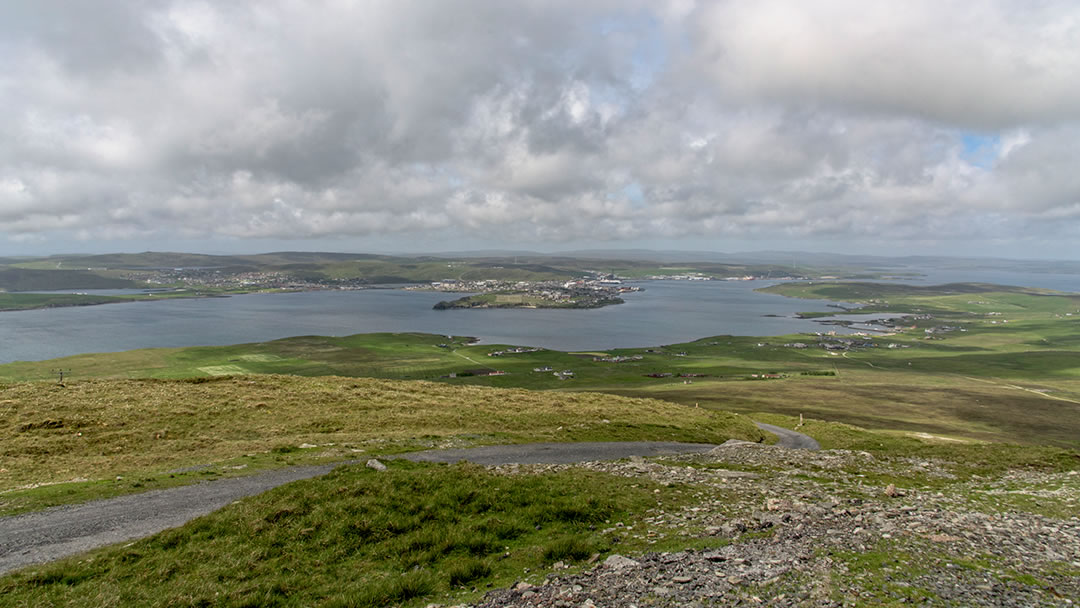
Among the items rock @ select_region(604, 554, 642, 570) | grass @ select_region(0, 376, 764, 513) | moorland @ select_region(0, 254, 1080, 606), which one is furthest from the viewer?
grass @ select_region(0, 376, 764, 513)

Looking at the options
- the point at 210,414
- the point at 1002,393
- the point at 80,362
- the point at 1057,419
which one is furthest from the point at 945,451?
the point at 80,362

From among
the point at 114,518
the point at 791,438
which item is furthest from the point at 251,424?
the point at 791,438

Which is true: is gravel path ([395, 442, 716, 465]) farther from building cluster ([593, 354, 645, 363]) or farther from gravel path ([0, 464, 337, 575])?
building cluster ([593, 354, 645, 363])

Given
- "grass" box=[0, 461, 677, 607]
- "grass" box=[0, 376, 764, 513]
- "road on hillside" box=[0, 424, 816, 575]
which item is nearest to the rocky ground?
"grass" box=[0, 461, 677, 607]

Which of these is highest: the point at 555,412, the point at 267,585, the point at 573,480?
the point at 267,585

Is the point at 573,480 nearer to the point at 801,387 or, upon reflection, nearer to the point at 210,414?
the point at 210,414

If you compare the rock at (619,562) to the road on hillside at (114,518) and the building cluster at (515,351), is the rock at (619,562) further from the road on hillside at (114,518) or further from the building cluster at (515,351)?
the building cluster at (515,351)

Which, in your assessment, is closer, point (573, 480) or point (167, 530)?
point (167, 530)
